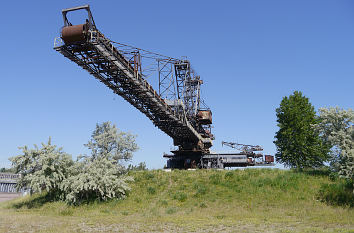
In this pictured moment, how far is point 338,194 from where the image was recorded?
82.6ft

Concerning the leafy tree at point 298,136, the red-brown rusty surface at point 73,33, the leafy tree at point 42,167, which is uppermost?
the red-brown rusty surface at point 73,33

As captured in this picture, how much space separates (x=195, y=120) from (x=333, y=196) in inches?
1163

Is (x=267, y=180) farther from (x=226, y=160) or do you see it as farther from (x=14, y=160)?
(x=14, y=160)

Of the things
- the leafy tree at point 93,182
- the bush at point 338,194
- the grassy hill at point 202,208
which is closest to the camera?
the grassy hill at point 202,208

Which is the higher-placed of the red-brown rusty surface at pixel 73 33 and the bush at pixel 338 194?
the red-brown rusty surface at pixel 73 33

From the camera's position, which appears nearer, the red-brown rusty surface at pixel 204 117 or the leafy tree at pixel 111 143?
the leafy tree at pixel 111 143

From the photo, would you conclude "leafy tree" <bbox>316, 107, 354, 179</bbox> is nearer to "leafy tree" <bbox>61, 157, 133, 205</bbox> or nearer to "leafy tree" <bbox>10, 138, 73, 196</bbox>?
"leafy tree" <bbox>61, 157, 133, 205</bbox>

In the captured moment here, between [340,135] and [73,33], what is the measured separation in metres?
24.6

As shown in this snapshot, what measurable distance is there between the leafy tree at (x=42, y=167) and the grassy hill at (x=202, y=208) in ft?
8.33

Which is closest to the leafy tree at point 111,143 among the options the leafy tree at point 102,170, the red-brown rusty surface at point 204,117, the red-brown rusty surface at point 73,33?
the leafy tree at point 102,170

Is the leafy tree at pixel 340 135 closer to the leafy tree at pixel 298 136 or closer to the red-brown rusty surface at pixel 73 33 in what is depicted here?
the leafy tree at pixel 298 136

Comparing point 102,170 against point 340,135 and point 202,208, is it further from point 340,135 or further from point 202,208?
point 340,135

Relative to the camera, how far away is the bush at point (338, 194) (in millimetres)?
24400

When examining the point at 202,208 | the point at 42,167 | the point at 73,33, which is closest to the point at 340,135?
the point at 202,208
